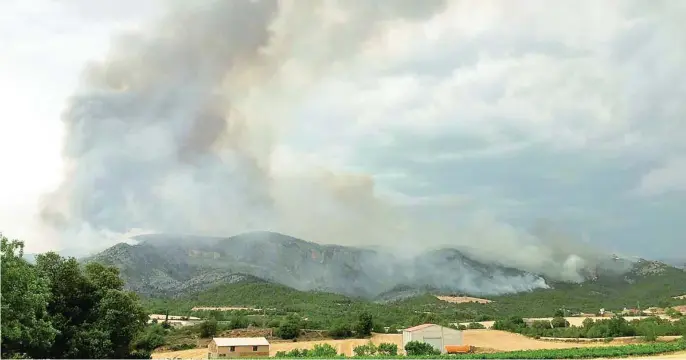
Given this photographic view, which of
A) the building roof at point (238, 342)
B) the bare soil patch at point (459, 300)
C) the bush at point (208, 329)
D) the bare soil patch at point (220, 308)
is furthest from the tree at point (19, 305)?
the bare soil patch at point (459, 300)

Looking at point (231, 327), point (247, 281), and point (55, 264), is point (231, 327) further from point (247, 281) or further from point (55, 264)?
point (247, 281)

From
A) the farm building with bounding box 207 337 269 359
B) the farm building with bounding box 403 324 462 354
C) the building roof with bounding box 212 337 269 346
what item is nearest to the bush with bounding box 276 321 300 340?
the building roof with bounding box 212 337 269 346

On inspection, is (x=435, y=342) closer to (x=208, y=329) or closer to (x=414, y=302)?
(x=208, y=329)

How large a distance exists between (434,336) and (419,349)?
666 cm

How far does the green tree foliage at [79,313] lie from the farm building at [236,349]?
19236mm

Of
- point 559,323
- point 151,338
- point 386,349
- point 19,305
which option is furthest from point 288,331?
point 19,305

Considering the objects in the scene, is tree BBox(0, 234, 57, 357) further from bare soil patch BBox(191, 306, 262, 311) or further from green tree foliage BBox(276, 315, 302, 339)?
bare soil patch BBox(191, 306, 262, 311)

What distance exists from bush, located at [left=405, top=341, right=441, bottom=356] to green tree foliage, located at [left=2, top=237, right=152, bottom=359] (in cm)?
3021

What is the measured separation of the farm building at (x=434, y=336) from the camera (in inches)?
2788

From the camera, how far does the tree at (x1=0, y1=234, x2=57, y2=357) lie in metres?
31.7

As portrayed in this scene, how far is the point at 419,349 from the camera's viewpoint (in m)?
65.4

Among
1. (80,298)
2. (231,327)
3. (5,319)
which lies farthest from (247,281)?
(5,319)

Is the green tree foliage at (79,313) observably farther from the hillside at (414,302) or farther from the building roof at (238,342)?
the hillside at (414,302)

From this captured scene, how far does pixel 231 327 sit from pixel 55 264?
5320 cm
